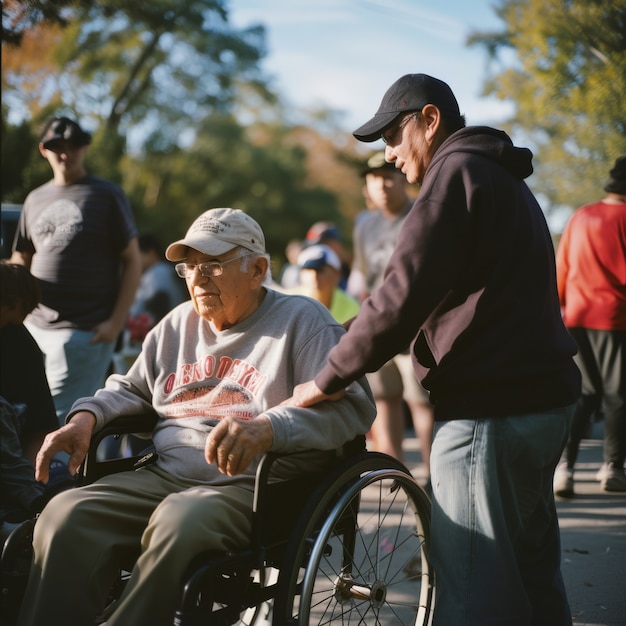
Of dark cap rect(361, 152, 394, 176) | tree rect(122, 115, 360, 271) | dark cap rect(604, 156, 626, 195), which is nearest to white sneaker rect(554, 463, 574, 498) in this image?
dark cap rect(604, 156, 626, 195)

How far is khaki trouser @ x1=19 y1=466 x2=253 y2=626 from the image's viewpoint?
2.20 meters

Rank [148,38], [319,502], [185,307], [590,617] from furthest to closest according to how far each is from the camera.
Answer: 1. [148,38]
2. [590,617]
3. [185,307]
4. [319,502]

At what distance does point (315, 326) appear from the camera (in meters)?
2.73

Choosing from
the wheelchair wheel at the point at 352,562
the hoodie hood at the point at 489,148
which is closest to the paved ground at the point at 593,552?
the wheelchair wheel at the point at 352,562

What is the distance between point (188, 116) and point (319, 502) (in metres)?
25.1

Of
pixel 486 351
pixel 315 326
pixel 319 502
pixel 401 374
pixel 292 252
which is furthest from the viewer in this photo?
pixel 292 252

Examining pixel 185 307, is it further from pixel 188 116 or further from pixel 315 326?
pixel 188 116

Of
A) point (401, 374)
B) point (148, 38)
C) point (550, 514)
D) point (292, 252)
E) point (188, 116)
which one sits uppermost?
point (188, 116)

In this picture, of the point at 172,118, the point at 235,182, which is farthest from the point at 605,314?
the point at 235,182

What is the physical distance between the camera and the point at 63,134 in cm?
443

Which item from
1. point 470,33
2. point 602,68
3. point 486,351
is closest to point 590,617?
point 486,351

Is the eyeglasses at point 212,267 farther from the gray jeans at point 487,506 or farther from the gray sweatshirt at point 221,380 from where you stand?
the gray jeans at point 487,506

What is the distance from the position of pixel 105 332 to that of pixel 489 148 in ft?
9.23

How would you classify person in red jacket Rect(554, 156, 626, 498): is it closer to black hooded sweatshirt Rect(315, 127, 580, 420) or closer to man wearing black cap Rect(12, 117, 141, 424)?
man wearing black cap Rect(12, 117, 141, 424)
